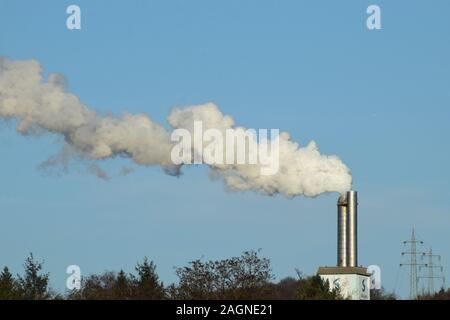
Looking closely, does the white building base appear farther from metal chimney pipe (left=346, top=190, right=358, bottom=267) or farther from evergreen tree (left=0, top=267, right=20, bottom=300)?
evergreen tree (left=0, top=267, right=20, bottom=300)

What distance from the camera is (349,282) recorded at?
81312mm

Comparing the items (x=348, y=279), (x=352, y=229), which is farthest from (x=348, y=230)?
(x=348, y=279)

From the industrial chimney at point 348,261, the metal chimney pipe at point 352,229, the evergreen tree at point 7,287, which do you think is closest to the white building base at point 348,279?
the industrial chimney at point 348,261

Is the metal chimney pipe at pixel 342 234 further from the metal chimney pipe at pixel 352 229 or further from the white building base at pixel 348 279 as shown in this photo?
the white building base at pixel 348 279

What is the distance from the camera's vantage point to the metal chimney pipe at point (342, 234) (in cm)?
8381

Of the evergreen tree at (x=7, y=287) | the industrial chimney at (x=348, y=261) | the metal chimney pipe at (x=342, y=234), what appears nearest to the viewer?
the evergreen tree at (x=7, y=287)

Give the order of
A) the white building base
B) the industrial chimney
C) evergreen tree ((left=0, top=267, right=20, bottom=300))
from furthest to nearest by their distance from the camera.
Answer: the industrial chimney → the white building base → evergreen tree ((left=0, top=267, right=20, bottom=300))

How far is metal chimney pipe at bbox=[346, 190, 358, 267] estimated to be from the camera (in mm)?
83438

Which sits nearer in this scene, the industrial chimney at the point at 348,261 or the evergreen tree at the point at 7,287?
the evergreen tree at the point at 7,287

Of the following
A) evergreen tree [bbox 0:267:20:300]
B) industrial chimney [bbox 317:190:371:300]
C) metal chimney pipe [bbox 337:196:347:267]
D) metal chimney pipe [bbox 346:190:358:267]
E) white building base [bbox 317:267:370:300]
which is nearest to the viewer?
evergreen tree [bbox 0:267:20:300]

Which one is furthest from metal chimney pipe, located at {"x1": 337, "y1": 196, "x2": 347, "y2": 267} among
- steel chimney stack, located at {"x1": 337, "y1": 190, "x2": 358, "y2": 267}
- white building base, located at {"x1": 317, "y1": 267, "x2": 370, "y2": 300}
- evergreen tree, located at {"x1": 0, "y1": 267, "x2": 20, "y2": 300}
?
evergreen tree, located at {"x1": 0, "y1": 267, "x2": 20, "y2": 300}

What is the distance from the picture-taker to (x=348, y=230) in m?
83.9
